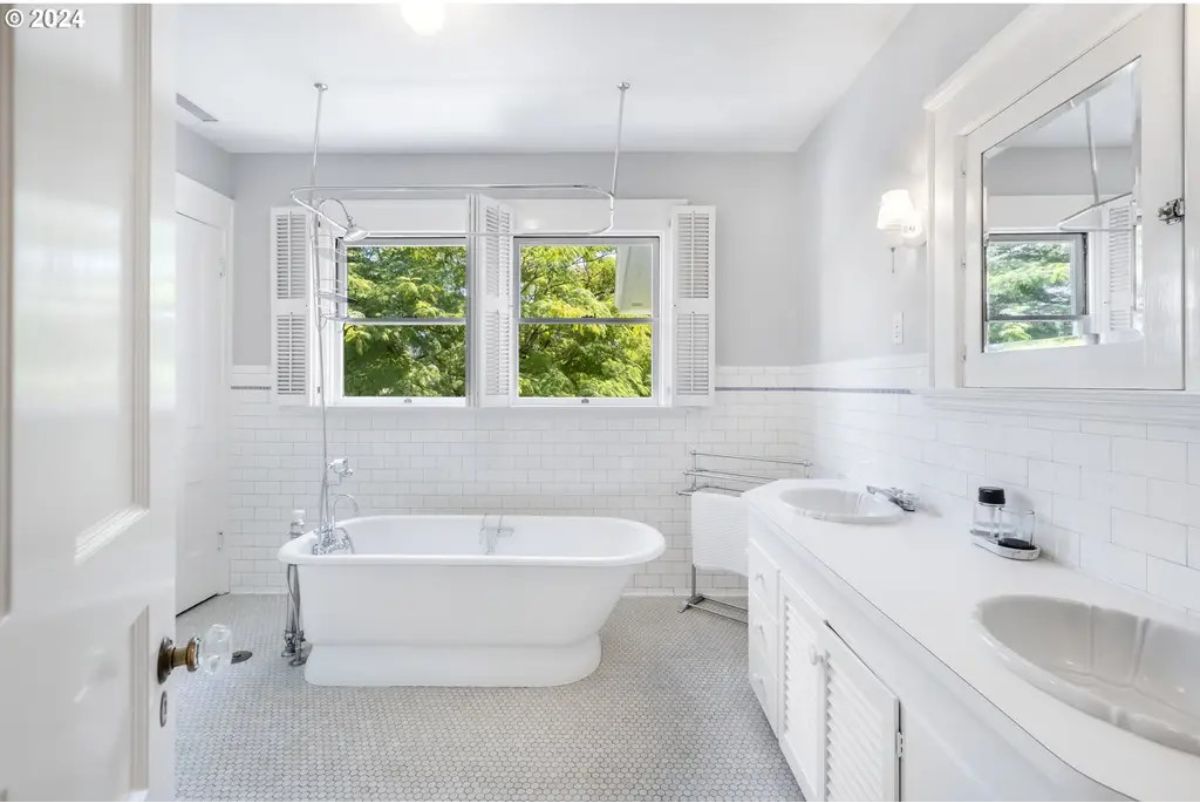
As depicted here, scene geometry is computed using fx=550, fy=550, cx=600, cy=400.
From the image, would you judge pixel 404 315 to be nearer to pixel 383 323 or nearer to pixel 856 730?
pixel 383 323

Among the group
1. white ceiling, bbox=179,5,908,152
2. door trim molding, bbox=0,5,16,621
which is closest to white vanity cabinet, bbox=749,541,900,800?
door trim molding, bbox=0,5,16,621

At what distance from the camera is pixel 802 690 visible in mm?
1687

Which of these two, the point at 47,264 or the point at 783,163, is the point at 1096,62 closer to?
the point at 47,264

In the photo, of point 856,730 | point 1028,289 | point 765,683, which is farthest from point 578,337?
point 856,730

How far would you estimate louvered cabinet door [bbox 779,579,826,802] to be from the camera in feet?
5.04

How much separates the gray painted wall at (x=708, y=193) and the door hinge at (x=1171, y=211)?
7.55ft

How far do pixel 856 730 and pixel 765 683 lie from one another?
0.80 metres

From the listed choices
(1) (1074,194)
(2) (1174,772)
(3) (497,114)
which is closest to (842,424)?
(1) (1074,194)

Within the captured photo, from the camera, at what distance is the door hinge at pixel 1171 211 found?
1.09 m

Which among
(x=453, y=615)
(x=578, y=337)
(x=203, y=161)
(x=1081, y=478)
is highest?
(x=203, y=161)

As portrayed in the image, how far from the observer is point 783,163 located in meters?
3.43

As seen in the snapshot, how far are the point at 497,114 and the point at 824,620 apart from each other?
2860mm

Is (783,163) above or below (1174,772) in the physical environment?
above

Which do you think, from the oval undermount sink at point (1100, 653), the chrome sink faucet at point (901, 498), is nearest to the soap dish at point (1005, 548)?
the oval undermount sink at point (1100, 653)
